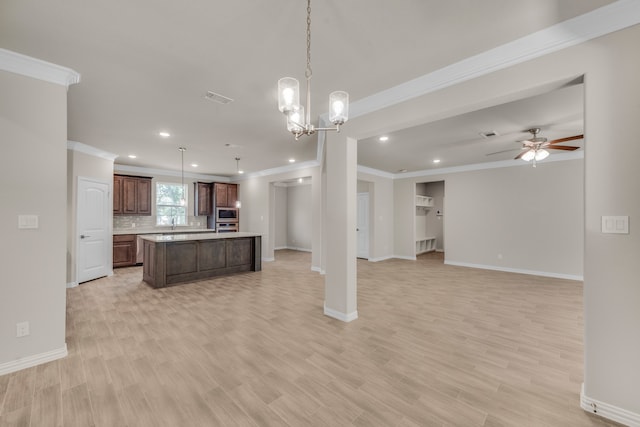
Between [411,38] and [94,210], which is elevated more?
[411,38]

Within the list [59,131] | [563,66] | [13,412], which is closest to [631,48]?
[563,66]

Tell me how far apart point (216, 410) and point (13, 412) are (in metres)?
1.40

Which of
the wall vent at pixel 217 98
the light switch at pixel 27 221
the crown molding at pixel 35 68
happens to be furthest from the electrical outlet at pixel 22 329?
the wall vent at pixel 217 98

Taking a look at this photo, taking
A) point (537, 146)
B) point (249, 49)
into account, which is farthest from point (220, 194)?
point (537, 146)

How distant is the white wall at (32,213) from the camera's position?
227 centimetres

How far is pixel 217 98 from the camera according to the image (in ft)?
10.3

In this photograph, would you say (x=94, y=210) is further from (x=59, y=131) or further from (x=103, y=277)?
(x=59, y=131)

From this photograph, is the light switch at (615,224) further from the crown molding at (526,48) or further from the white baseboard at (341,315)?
the white baseboard at (341,315)

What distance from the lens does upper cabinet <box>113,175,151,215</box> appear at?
6.87 metres

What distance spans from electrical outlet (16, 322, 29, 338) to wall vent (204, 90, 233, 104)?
2860 millimetres

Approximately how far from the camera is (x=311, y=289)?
4.81 m

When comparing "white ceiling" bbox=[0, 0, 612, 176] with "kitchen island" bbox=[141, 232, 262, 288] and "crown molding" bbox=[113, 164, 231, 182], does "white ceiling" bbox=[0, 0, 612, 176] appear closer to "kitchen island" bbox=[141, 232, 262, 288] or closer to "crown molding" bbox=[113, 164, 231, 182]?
"kitchen island" bbox=[141, 232, 262, 288]

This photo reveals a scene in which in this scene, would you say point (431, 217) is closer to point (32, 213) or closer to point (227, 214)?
point (227, 214)

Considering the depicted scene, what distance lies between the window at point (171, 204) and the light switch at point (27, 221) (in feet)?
19.8
